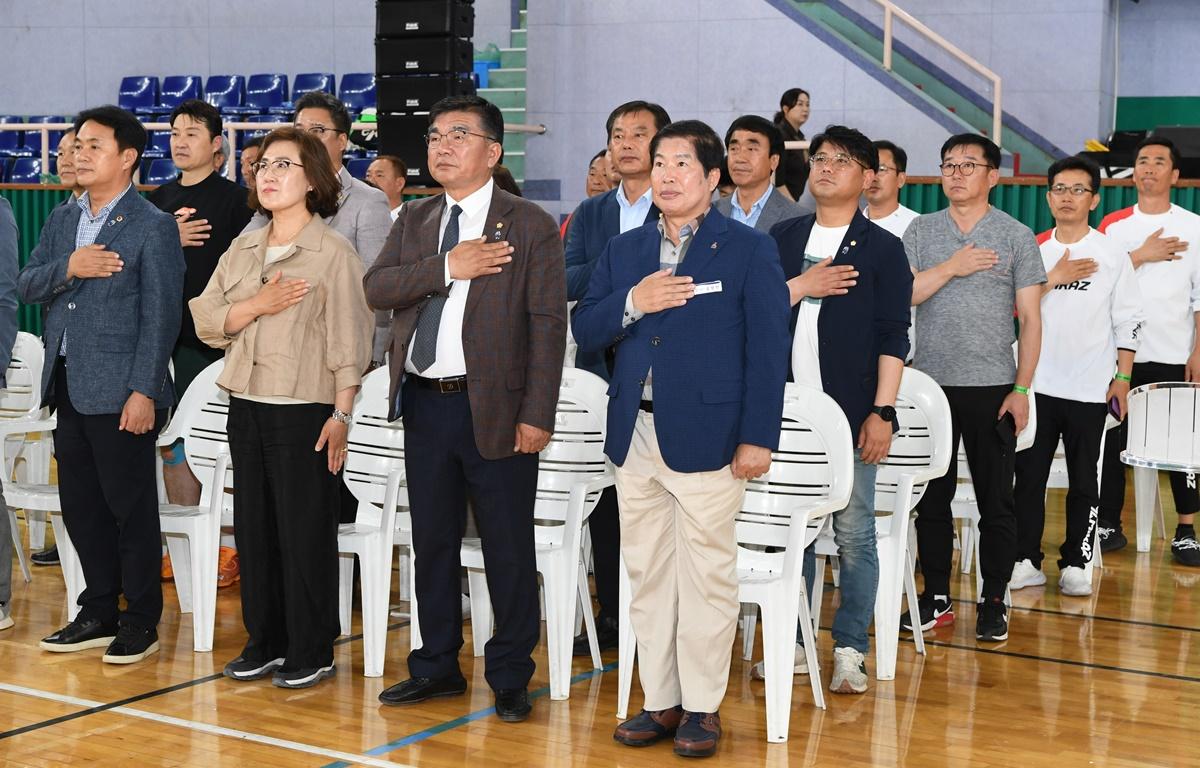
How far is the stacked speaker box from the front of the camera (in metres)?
10.4

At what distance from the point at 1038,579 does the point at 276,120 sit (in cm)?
905

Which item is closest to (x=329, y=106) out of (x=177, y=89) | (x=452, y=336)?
(x=452, y=336)

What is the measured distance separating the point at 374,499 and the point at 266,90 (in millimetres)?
10044

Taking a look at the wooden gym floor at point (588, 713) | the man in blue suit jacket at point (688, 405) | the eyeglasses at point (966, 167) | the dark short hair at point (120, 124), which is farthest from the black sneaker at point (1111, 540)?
the dark short hair at point (120, 124)

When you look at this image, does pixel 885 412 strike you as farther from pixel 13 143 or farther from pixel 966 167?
pixel 13 143

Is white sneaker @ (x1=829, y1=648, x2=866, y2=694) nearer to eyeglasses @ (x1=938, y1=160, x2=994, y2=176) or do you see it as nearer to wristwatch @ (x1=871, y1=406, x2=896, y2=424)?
wristwatch @ (x1=871, y1=406, x2=896, y2=424)

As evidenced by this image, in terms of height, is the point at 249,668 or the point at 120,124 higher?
the point at 120,124

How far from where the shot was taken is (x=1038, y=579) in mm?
5473

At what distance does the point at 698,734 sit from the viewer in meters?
3.46

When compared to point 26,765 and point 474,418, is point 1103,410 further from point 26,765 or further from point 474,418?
point 26,765

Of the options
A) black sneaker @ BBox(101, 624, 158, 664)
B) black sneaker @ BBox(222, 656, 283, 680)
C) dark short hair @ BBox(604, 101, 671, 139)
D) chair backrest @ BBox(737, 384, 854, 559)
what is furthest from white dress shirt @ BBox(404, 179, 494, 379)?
black sneaker @ BBox(101, 624, 158, 664)

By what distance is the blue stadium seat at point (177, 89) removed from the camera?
1381 centimetres

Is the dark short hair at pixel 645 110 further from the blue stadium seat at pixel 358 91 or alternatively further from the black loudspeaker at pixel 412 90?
the blue stadium seat at pixel 358 91

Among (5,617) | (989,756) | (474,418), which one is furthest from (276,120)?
(989,756)
